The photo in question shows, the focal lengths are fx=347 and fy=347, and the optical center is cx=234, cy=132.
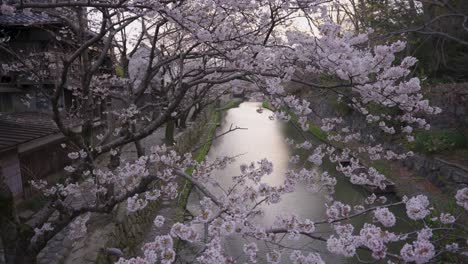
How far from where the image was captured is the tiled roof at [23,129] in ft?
21.4

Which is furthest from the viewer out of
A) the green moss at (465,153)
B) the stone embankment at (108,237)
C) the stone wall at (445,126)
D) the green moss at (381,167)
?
the green moss at (381,167)

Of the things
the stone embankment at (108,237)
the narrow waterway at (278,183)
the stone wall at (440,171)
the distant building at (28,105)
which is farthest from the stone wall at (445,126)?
the distant building at (28,105)

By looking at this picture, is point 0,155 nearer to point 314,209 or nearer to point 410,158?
point 314,209

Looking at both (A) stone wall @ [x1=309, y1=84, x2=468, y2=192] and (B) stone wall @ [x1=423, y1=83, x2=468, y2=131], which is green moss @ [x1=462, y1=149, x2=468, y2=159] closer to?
(A) stone wall @ [x1=309, y1=84, x2=468, y2=192]

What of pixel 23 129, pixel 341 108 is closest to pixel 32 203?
pixel 23 129

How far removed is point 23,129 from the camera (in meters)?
7.66

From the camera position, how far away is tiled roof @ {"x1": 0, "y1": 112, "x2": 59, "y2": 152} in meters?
6.52

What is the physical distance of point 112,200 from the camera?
395cm

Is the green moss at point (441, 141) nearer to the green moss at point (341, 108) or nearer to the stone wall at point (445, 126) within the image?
the stone wall at point (445, 126)

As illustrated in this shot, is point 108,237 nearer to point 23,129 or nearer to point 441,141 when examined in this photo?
point 23,129

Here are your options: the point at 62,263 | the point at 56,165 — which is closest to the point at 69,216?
the point at 62,263

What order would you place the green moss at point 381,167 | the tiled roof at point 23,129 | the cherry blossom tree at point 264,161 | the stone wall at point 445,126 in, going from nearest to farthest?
the cherry blossom tree at point 264,161
the tiled roof at point 23,129
the stone wall at point 445,126
the green moss at point 381,167

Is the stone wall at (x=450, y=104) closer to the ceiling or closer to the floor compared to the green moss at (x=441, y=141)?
closer to the ceiling

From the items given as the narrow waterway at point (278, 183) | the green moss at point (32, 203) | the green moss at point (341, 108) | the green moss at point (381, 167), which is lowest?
the narrow waterway at point (278, 183)
